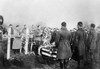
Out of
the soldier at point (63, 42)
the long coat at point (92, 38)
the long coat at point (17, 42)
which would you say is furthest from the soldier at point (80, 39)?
the long coat at point (17, 42)

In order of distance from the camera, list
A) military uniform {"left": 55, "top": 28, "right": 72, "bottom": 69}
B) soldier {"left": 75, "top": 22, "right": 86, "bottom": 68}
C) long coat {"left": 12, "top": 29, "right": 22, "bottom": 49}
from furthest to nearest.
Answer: long coat {"left": 12, "top": 29, "right": 22, "bottom": 49}
soldier {"left": 75, "top": 22, "right": 86, "bottom": 68}
military uniform {"left": 55, "top": 28, "right": 72, "bottom": 69}

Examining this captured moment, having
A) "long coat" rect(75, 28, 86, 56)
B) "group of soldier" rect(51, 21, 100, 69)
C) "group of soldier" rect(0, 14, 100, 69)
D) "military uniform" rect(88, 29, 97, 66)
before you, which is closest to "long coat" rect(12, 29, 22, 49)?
"group of soldier" rect(0, 14, 100, 69)

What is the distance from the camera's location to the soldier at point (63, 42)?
21.6 ft

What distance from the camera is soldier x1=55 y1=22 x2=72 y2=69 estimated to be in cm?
658

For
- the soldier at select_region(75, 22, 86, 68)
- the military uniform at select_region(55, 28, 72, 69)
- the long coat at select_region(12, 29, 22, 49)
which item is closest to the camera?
the military uniform at select_region(55, 28, 72, 69)

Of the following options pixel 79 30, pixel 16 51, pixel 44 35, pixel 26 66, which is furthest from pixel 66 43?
pixel 44 35

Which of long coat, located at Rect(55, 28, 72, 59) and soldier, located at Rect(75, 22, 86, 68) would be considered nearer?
long coat, located at Rect(55, 28, 72, 59)

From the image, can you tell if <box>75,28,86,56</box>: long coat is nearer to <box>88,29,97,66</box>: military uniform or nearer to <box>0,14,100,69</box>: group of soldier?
<box>0,14,100,69</box>: group of soldier

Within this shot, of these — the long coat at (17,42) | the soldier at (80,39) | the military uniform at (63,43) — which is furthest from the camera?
the long coat at (17,42)

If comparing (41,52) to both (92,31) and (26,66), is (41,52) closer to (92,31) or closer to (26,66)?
(26,66)

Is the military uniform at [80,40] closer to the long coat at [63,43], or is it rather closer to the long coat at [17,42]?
the long coat at [63,43]

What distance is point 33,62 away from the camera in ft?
26.8

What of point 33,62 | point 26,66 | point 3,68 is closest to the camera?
point 3,68

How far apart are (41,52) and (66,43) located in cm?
251
